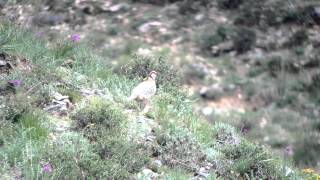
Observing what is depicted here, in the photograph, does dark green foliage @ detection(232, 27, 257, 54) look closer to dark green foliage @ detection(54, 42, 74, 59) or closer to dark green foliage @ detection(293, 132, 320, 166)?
dark green foliage @ detection(293, 132, 320, 166)

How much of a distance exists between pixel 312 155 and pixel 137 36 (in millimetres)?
2969

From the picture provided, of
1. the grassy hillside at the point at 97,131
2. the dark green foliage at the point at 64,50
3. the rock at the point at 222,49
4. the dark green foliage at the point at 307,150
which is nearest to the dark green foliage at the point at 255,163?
the grassy hillside at the point at 97,131

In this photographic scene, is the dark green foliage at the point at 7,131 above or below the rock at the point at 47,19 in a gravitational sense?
above

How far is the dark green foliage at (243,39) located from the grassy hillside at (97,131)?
45.7 inches

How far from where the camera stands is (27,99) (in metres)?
4.86

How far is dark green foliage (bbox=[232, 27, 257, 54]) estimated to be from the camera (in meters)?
7.09

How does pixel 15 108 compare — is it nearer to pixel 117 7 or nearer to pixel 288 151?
pixel 288 151

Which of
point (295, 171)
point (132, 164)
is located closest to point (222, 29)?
point (295, 171)

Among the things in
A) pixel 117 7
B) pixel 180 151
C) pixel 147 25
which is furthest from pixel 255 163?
pixel 117 7

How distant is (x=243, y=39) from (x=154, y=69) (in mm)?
1530

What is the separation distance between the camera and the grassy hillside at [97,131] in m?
4.12

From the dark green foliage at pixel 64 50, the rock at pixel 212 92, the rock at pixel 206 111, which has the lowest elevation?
the rock at pixel 206 111

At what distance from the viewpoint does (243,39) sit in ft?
24.2

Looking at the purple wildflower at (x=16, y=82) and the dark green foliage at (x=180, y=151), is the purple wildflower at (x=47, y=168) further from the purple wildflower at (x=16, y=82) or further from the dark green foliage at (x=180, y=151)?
the purple wildflower at (x=16, y=82)
